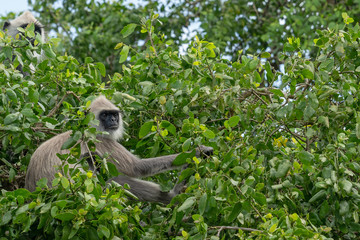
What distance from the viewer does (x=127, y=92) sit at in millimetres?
4887

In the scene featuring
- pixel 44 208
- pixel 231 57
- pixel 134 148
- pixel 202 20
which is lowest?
pixel 231 57

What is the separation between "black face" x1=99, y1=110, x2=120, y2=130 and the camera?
5074 mm

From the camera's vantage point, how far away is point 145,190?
5.10 metres

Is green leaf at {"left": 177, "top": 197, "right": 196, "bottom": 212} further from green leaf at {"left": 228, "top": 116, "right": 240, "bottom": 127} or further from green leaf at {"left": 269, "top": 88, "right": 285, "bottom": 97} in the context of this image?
green leaf at {"left": 269, "top": 88, "right": 285, "bottom": 97}

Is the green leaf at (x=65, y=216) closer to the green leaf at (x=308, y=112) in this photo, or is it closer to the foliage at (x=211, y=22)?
the green leaf at (x=308, y=112)

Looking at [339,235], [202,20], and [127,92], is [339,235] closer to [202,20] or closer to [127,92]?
[127,92]

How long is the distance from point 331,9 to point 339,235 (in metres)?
6.28

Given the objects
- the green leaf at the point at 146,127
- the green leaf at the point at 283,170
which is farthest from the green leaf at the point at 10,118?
the green leaf at the point at 283,170

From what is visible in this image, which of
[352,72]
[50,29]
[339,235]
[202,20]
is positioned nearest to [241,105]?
[352,72]

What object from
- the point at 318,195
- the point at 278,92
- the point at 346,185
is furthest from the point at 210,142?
the point at 346,185

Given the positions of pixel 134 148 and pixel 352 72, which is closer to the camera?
pixel 352 72

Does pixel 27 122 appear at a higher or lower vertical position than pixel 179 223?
higher

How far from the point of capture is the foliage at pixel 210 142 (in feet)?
11.2

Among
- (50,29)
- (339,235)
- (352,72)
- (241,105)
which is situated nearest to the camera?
(339,235)
